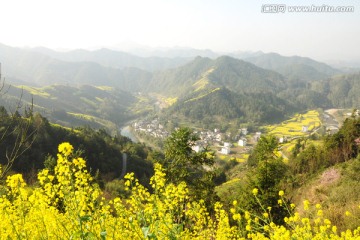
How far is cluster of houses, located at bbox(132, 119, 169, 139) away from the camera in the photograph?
150 metres

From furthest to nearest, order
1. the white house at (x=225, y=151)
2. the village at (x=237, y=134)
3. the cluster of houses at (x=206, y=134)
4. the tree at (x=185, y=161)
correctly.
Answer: the cluster of houses at (x=206, y=134)
the village at (x=237, y=134)
the white house at (x=225, y=151)
the tree at (x=185, y=161)

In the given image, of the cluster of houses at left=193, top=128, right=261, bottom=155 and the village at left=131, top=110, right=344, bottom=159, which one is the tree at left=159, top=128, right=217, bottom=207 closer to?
the village at left=131, top=110, right=344, bottom=159

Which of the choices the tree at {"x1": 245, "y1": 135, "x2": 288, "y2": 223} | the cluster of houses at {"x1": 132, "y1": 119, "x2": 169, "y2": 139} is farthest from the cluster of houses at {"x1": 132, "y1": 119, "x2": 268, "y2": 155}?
the tree at {"x1": 245, "y1": 135, "x2": 288, "y2": 223}

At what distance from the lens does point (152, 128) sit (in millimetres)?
165000

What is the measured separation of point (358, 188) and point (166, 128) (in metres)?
151

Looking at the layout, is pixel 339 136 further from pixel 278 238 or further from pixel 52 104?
pixel 52 104

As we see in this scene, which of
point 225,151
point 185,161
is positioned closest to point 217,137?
point 225,151

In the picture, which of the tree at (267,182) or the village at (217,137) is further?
the village at (217,137)

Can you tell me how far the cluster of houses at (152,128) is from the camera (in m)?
150

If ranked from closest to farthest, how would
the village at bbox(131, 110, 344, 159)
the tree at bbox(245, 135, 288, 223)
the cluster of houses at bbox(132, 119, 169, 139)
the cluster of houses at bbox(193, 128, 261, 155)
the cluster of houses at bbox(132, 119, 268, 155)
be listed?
the tree at bbox(245, 135, 288, 223), the village at bbox(131, 110, 344, 159), the cluster of houses at bbox(193, 128, 261, 155), the cluster of houses at bbox(132, 119, 268, 155), the cluster of houses at bbox(132, 119, 169, 139)

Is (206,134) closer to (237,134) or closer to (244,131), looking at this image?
(237,134)

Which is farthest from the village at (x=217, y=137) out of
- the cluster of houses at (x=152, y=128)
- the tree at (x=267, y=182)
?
the tree at (x=267, y=182)

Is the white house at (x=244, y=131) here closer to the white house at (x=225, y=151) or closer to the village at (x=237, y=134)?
the village at (x=237, y=134)

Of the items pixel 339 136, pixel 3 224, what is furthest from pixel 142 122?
pixel 3 224
